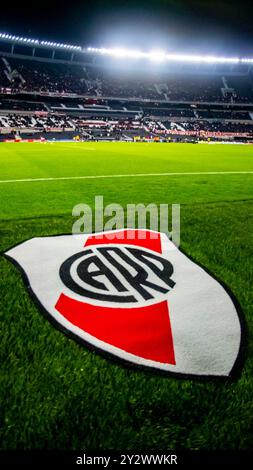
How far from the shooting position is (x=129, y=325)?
2227mm

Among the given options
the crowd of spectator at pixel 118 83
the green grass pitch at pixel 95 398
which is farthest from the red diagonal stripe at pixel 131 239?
the crowd of spectator at pixel 118 83

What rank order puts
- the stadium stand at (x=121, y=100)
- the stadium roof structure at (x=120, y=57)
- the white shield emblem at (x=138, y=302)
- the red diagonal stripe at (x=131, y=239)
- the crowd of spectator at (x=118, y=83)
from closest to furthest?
the white shield emblem at (x=138, y=302) < the red diagonal stripe at (x=131, y=239) < the stadium stand at (x=121, y=100) < the crowd of spectator at (x=118, y=83) < the stadium roof structure at (x=120, y=57)

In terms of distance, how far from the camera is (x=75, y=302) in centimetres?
249

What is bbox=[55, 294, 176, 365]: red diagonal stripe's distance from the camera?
77.7 inches

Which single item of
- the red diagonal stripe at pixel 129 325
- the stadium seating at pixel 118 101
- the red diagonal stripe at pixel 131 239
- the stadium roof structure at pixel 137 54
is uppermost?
the stadium roof structure at pixel 137 54

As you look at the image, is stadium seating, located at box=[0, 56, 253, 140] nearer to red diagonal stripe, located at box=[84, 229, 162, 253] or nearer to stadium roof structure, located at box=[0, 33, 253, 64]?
stadium roof structure, located at box=[0, 33, 253, 64]

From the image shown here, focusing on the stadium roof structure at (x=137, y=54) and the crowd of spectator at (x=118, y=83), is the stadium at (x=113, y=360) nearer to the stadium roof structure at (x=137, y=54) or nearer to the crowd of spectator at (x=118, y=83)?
the crowd of spectator at (x=118, y=83)

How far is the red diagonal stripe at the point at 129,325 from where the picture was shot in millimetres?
1973

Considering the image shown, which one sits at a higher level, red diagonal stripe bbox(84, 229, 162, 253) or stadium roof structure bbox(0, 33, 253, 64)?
stadium roof structure bbox(0, 33, 253, 64)

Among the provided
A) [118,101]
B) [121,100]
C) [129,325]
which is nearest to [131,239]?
[129,325]

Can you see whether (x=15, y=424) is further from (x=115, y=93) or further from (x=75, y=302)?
(x=115, y=93)

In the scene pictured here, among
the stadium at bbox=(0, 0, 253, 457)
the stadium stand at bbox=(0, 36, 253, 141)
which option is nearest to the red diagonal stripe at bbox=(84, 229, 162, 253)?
the stadium at bbox=(0, 0, 253, 457)
